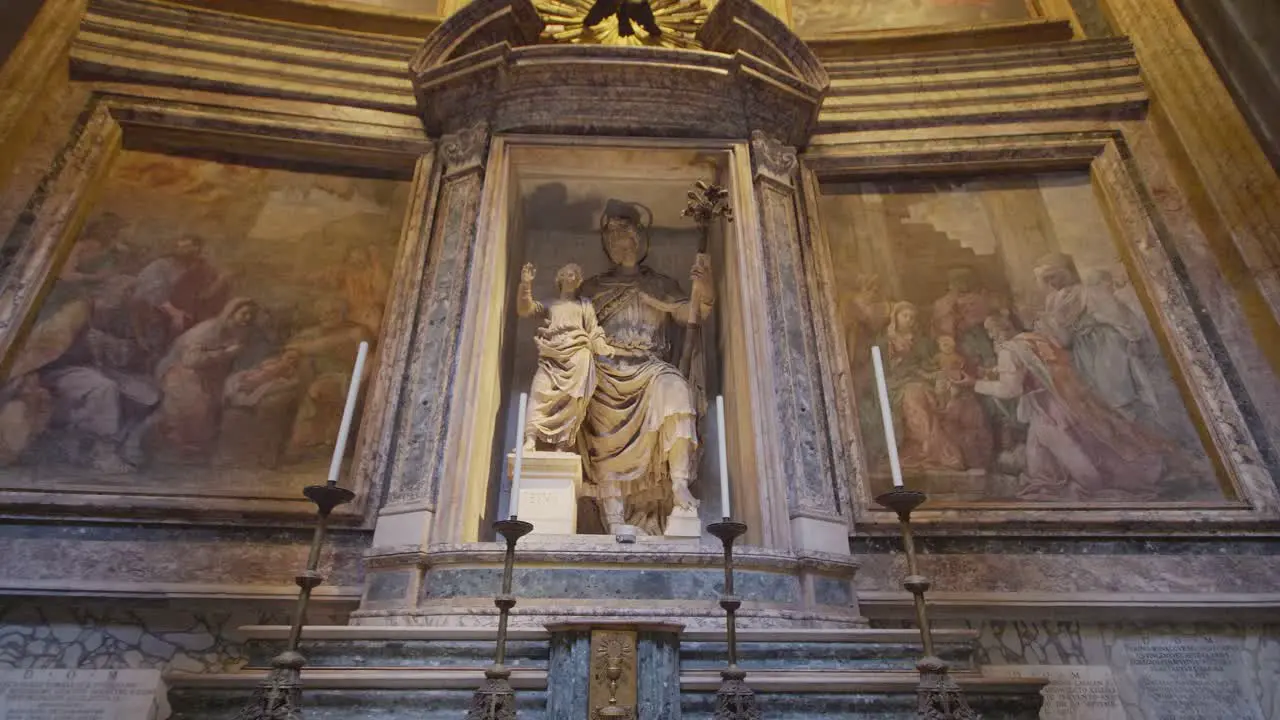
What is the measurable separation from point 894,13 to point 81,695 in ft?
26.8

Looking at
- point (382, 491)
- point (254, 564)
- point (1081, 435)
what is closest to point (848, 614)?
point (1081, 435)

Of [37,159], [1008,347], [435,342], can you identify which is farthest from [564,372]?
[37,159]

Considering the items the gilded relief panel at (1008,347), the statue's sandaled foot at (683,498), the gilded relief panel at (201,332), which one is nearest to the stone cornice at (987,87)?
the gilded relief panel at (1008,347)

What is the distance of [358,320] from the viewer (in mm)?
5578

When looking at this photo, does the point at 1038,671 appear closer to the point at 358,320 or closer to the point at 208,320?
the point at 358,320

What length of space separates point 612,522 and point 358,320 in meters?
2.26

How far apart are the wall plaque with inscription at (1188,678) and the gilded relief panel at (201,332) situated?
4762 millimetres

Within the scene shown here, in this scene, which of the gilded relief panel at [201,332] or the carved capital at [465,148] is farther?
the carved capital at [465,148]

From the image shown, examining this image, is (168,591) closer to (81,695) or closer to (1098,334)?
(81,695)

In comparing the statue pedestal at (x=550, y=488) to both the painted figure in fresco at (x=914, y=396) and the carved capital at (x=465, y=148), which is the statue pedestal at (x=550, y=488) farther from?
the carved capital at (x=465, y=148)

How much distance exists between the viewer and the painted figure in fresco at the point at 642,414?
5023 mm

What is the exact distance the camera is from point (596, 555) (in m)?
3.97

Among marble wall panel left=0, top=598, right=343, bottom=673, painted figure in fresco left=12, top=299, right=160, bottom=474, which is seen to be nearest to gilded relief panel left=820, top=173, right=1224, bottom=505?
marble wall panel left=0, top=598, right=343, bottom=673

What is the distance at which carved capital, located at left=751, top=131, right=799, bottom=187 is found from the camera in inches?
228
